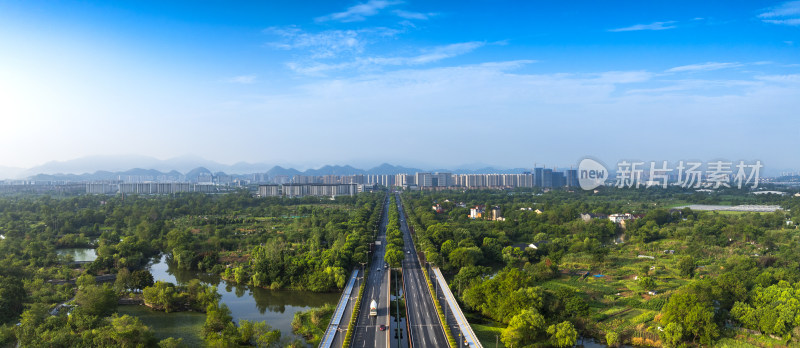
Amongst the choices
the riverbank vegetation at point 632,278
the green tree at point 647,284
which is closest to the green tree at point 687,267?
the riverbank vegetation at point 632,278

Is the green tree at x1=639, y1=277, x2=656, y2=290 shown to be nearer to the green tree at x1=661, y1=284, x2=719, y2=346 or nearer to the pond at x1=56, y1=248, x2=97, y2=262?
the green tree at x1=661, y1=284, x2=719, y2=346

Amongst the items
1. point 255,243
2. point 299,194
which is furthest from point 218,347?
point 299,194

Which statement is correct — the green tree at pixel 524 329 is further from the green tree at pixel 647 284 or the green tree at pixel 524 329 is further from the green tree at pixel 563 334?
the green tree at pixel 647 284

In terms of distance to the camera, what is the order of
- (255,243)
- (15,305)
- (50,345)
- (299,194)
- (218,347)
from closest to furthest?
(50,345)
(218,347)
(15,305)
(255,243)
(299,194)

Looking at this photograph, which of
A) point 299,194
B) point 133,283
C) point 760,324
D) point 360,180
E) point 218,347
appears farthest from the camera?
point 360,180

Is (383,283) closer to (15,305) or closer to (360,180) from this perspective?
(15,305)

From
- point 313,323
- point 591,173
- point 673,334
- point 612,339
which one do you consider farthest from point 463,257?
point 591,173

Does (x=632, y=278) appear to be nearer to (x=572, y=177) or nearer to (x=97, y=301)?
(x=97, y=301)

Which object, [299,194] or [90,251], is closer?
[90,251]
